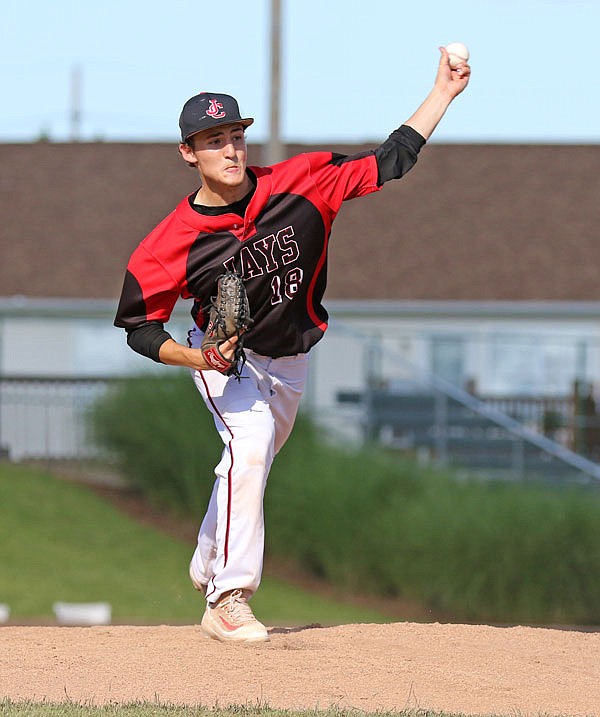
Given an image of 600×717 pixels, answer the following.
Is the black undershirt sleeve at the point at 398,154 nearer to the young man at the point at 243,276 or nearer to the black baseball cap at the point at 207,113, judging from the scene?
the young man at the point at 243,276

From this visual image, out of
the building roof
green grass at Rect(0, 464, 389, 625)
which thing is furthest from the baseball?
the building roof

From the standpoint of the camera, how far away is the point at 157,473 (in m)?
19.3

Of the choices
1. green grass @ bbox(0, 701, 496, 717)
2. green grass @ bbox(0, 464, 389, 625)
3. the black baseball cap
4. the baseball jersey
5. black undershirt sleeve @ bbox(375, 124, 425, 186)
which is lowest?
green grass @ bbox(0, 464, 389, 625)

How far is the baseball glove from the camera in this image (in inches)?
240

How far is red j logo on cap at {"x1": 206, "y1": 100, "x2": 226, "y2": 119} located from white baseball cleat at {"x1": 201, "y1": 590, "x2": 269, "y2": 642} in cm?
213

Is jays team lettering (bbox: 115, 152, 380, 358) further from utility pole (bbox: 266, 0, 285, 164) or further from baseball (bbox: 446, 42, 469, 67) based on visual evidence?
utility pole (bbox: 266, 0, 285, 164)

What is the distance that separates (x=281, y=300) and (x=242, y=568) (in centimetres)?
122

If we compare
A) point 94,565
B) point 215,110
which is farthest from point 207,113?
point 94,565

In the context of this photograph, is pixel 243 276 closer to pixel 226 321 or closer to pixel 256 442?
pixel 226 321

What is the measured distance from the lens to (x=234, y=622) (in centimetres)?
657

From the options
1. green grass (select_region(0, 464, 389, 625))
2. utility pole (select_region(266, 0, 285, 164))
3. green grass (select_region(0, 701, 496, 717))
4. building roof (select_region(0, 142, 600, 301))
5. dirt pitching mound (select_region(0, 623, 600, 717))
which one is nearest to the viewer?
green grass (select_region(0, 701, 496, 717))

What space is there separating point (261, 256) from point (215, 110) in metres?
0.68

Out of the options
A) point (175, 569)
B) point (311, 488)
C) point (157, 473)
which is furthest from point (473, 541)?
point (157, 473)

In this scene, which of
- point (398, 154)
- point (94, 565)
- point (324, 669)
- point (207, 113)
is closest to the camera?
point (324, 669)
